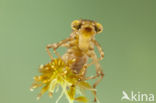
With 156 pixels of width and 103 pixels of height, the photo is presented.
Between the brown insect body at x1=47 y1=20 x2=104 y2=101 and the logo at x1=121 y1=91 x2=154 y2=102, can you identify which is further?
the logo at x1=121 y1=91 x2=154 y2=102

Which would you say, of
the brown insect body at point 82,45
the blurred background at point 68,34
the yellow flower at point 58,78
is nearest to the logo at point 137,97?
the blurred background at point 68,34

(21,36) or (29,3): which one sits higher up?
(29,3)

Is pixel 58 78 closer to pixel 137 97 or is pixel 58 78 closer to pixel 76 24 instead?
pixel 76 24

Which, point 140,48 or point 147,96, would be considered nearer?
point 147,96

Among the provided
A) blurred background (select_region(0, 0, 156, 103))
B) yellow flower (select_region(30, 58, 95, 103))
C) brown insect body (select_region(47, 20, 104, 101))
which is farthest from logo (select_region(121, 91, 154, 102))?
yellow flower (select_region(30, 58, 95, 103))

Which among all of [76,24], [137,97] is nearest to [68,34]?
[137,97]

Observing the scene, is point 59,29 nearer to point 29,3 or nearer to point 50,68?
point 29,3

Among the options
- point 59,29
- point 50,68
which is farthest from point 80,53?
point 59,29

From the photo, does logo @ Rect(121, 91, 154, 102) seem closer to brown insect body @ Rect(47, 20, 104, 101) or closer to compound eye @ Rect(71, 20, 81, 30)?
brown insect body @ Rect(47, 20, 104, 101)

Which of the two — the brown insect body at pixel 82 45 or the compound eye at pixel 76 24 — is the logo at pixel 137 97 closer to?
the brown insect body at pixel 82 45
